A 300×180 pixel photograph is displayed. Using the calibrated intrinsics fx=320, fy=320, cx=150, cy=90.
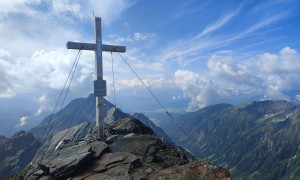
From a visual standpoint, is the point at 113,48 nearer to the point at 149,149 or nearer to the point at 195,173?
the point at 149,149

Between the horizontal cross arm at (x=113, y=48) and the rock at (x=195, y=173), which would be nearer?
the rock at (x=195, y=173)

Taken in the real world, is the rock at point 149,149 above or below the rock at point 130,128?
below

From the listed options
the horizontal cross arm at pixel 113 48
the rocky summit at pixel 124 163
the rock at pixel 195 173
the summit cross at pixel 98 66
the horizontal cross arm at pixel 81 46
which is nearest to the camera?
the rock at pixel 195 173

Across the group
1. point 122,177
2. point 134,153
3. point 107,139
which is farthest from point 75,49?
point 122,177

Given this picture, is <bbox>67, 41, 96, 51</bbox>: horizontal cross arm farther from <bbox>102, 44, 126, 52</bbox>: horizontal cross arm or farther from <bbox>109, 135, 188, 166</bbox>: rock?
<bbox>109, 135, 188, 166</bbox>: rock

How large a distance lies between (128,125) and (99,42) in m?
11.3

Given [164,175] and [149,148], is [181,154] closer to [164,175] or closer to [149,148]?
[149,148]

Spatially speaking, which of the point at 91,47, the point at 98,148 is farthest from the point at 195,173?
the point at 91,47

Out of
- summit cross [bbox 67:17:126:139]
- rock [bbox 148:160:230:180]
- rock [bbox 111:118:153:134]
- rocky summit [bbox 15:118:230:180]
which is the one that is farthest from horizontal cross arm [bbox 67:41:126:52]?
rock [bbox 148:160:230:180]

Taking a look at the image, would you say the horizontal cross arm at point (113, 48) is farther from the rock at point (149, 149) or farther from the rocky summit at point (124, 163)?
the rock at point (149, 149)

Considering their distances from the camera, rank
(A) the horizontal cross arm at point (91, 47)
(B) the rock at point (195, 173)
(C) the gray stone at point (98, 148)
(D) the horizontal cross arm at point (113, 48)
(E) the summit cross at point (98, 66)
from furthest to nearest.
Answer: (D) the horizontal cross arm at point (113, 48)
(E) the summit cross at point (98, 66)
(A) the horizontal cross arm at point (91, 47)
(C) the gray stone at point (98, 148)
(B) the rock at point (195, 173)

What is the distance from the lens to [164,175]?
20.5 m

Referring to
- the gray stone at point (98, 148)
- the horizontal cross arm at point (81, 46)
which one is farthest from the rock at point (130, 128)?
the horizontal cross arm at point (81, 46)

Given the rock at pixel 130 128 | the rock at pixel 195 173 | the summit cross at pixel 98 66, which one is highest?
the summit cross at pixel 98 66
